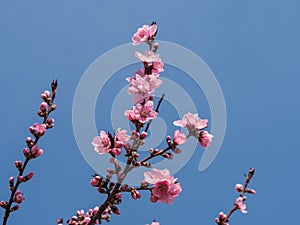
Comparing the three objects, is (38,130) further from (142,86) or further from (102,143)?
(142,86)

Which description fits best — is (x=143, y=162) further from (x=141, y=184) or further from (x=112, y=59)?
(x=112, y=59)

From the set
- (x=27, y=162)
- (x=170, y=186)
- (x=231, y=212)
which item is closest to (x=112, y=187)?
(x=170, y=186)

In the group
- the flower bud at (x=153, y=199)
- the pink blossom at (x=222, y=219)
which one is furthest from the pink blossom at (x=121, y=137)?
the pink blossom at (x=222, y=219)

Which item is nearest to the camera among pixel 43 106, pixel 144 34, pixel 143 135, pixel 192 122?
pixel 143 135

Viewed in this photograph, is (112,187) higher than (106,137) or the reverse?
the reverse

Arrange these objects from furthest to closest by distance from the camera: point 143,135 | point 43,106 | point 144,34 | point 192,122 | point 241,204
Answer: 1. point 144,34
2. point 241,204
3. point 43,106
4. point 192,122
5. point 143,135

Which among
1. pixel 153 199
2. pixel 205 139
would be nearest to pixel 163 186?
pixel 153 199

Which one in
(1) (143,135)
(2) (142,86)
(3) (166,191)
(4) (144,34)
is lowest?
(3) (166,191)
